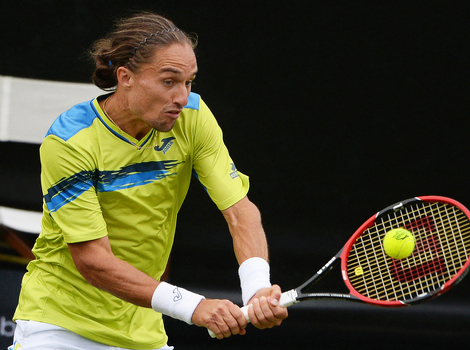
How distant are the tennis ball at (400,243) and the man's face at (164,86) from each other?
0.79 metres

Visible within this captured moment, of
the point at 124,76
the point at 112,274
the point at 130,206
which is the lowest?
the point at 112,274

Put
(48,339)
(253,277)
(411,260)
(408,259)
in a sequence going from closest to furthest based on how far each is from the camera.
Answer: (253,277), (48,339), (408,259), (411,260)

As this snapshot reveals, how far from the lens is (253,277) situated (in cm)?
223

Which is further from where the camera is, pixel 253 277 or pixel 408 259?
pixel 408 259

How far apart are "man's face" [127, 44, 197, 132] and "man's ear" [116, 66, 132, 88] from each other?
0.10ft

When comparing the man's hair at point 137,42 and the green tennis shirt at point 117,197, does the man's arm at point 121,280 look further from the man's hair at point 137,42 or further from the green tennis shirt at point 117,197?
the man's hair at point 137,42

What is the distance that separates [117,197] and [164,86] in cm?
41

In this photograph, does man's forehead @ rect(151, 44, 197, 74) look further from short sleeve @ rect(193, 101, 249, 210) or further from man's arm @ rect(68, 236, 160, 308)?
man's arm @ rect(68, 236, 160, 308)

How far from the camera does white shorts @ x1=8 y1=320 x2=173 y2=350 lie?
232cm

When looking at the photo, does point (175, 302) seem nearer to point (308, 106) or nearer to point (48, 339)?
point (48, 339)

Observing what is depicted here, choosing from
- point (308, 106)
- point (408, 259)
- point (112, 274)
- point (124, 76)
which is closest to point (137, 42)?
point (124, 76)

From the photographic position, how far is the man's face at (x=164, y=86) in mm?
2182

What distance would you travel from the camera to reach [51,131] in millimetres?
2215

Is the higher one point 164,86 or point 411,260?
point 164,86
